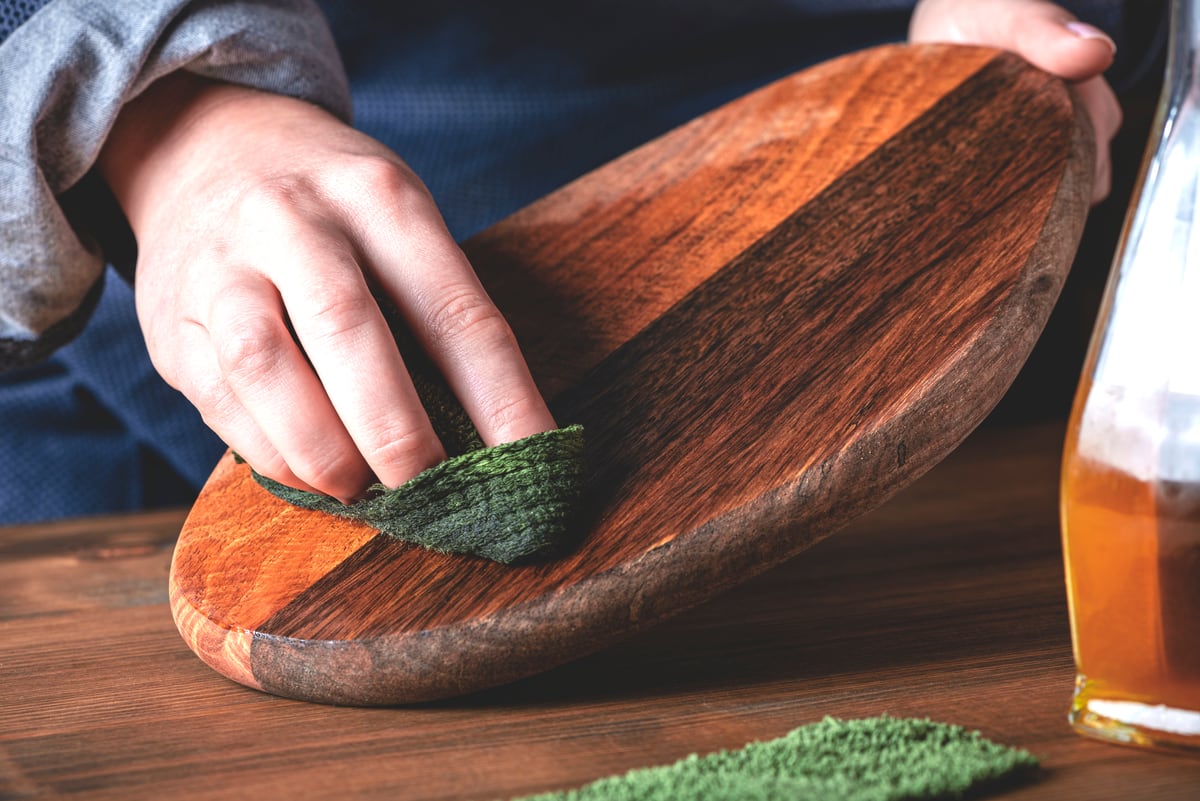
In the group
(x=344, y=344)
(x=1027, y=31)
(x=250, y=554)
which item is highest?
(x=1027, y=31)

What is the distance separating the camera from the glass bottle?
0.98 ft

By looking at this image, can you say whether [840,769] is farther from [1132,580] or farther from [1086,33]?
[1086,33]

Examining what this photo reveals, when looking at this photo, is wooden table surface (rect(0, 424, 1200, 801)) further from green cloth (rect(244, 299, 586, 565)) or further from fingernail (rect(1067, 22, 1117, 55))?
fingernail (rect(1067, 22, 1117, 55))

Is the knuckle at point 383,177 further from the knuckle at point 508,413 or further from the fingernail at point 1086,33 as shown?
the fingernail at point 1086,33

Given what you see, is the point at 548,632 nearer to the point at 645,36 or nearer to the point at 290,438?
the point at 290,438

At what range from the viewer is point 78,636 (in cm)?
49

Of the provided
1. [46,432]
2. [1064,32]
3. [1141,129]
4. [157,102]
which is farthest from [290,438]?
[1141,129]

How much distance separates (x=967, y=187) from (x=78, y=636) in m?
0.46

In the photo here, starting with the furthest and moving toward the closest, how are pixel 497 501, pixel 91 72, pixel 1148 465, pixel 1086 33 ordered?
pixel 1086 33, pixel 91 72, pixel 497 501, pixel 1148 465

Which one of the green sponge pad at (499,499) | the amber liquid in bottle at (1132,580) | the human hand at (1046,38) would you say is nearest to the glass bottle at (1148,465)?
the amber liquid in bottle at (1132,580)

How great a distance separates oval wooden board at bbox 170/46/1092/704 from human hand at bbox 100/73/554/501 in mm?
45

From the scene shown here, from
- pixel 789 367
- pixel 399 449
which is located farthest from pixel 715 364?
pixel 399 449

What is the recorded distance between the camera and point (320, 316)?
0.42m

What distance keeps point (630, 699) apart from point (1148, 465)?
0.18 m
